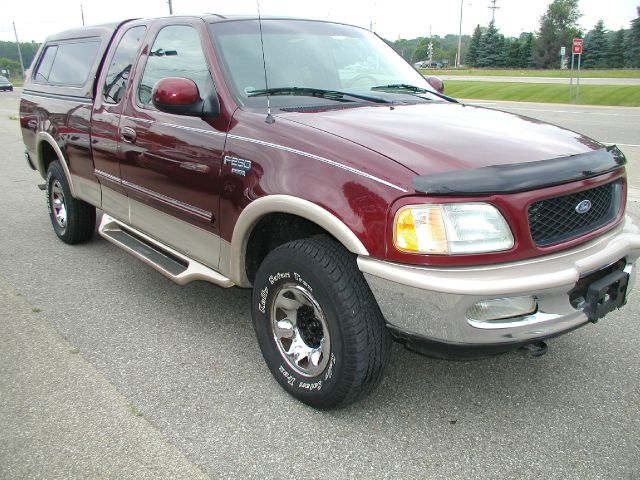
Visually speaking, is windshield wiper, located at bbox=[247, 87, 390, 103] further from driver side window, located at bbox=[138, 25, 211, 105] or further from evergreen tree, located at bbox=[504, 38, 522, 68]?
evergreen tree, located at bbox=[504, 38, 522, 68]

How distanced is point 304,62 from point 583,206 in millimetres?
1817

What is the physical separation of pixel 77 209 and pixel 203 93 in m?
2.55

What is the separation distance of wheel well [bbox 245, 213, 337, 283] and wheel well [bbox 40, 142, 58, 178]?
317 centimetres

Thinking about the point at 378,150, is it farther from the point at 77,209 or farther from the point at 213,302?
the point at 77,209

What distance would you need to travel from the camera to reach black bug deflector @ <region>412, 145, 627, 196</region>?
224 cm

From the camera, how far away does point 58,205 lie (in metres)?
5.57

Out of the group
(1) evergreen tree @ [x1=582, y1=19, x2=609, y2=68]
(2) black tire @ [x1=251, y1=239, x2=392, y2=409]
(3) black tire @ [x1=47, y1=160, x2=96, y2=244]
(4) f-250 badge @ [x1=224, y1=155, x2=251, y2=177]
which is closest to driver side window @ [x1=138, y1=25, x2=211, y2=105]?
(4) f-250 badge @ [x1=224, y1=155, x2=251, y2=177]

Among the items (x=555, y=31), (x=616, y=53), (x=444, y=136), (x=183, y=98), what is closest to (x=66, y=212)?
(x=183, y=98)

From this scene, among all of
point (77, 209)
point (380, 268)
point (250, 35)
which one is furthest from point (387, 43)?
point (77, 209)

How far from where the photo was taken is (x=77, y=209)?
5234 mm

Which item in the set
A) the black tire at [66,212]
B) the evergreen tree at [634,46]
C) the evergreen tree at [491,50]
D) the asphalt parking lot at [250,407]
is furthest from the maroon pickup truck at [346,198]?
the evergreen tree at [491,50]

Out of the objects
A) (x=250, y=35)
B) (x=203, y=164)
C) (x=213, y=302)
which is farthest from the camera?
(x=213, y=302)

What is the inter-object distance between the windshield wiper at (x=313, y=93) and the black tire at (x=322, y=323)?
96cm

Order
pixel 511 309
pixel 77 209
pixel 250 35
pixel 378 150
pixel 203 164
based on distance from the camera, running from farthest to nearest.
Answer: pixel 77 209 → pixel 250 35 → pixel 203 164 → pixel 378 150 → pixel 511 309
